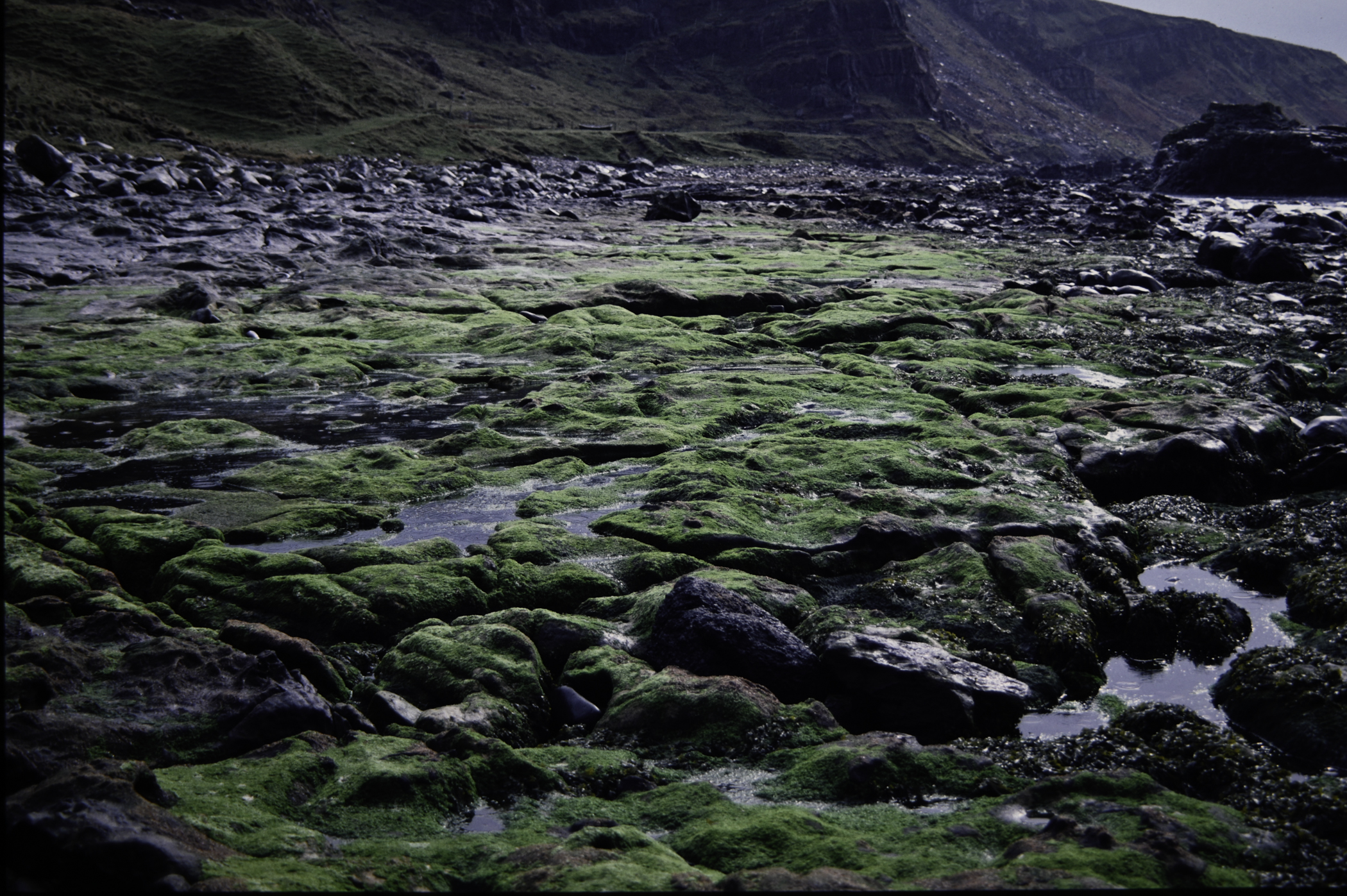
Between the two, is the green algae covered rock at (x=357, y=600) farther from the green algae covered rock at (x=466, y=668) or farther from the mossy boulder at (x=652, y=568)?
the mossy boulder at (x=652, y=568)

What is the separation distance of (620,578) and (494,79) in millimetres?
142468

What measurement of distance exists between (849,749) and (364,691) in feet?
10.6

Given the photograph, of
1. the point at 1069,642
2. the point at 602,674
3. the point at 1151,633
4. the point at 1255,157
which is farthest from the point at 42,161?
the point at 1255,157

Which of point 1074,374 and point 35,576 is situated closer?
point 35,576

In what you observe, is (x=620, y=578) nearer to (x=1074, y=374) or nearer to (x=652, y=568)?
(x=652, y=568)

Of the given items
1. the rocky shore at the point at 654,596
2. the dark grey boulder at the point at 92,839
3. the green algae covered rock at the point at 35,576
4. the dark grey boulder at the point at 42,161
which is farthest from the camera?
the dark grey boulder at the point at 42,161

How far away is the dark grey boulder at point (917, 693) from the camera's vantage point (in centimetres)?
586

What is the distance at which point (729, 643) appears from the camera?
6281 mm

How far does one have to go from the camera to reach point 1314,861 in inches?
171

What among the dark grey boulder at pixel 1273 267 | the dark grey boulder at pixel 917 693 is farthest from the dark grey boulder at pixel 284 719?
the dark grey boulder at pixel 1273 267

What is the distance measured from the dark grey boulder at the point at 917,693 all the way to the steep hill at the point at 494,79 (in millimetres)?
31308

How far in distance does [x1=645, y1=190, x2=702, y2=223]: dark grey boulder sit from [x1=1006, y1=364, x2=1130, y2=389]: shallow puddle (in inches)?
1093

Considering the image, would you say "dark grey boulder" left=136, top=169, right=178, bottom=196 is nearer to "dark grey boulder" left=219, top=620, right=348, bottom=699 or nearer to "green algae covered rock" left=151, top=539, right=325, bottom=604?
"green algae covered rock" left=151, top=539, right=325, bottom=604

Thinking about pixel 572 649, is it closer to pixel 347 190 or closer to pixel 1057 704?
pixel 1057 704
